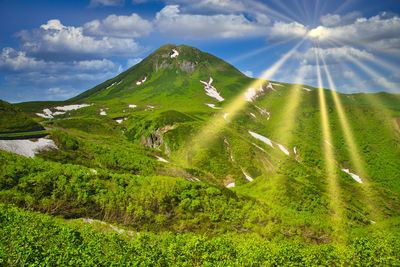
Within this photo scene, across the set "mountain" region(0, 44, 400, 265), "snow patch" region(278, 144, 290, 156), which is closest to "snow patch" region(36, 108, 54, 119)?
"mountain" region(0, 44, 400, 265)

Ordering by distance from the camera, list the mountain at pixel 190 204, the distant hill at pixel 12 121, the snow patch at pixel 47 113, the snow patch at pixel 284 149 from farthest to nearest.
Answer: the snow patch at pixel 47 113, the snow patch at pixel 284 149, the distant hill at pixel 12 121, the mountain at pixel 190 204

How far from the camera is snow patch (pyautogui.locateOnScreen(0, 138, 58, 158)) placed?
34.6 meters

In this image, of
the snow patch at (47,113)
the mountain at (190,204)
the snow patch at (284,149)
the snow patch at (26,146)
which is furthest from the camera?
the snow patch at (47,113)

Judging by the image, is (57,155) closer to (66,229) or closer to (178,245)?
(66,229)

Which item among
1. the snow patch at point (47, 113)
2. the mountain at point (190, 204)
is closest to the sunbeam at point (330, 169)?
the mountain at point (190, 204)

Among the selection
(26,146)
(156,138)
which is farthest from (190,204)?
(156,138)

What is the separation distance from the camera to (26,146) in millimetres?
36719

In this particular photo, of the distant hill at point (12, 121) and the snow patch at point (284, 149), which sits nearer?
the distant hill at point (12, 121)

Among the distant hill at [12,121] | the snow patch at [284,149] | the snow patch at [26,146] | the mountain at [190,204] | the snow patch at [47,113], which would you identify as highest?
the snow patch at [47,113]

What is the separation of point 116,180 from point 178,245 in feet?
53.7

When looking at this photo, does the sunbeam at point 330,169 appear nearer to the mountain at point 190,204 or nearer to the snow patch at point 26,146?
the mountain at point 190,204

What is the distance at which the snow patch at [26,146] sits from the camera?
34562 mm

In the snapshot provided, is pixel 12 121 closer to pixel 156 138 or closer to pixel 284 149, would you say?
pixel 156 138

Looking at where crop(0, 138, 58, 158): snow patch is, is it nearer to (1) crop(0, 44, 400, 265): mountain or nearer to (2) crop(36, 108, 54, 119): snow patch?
(1) crop(0, 44, 400, 265): mountain
